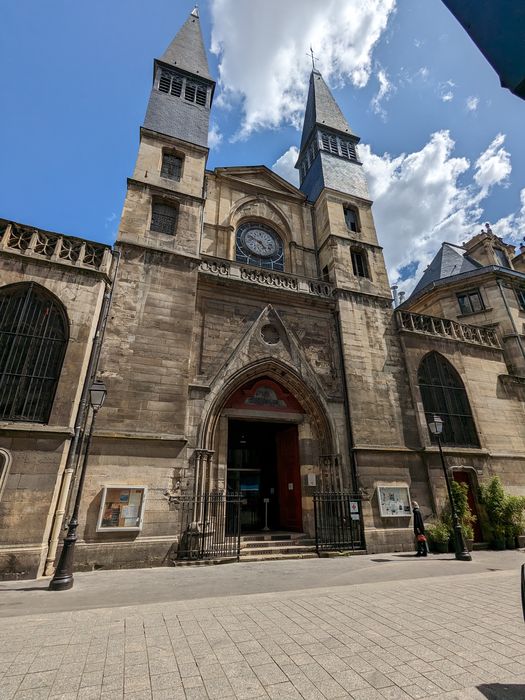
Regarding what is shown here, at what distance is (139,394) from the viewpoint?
Answer: 373 inches

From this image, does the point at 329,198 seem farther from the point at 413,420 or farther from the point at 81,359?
the point at 81,359

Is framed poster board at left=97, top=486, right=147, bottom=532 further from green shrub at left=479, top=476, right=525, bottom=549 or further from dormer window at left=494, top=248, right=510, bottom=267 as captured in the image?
dormer window at left=494, top=248, right=510, bottom=267

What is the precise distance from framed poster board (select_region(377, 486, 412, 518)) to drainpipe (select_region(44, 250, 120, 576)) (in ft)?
29.6

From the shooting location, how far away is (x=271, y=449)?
14258 millimetres

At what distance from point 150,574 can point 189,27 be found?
2879cm

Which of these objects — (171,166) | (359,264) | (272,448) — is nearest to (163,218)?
(171,166)

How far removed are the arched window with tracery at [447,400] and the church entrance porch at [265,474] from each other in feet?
18.1

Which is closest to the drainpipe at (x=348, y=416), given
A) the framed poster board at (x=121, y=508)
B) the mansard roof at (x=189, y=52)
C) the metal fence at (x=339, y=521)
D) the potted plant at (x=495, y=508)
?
the metal fence at (x=339, y=521)

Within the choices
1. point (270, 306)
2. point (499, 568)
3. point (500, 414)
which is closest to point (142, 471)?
point (270, 306)

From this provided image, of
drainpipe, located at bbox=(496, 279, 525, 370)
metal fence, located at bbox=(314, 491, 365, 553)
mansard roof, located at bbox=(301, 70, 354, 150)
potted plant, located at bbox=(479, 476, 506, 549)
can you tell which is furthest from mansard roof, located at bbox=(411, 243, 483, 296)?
metal fence, located at bbox=(314, 491, 365, 553)

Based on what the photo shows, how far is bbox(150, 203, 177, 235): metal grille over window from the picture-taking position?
12719mm

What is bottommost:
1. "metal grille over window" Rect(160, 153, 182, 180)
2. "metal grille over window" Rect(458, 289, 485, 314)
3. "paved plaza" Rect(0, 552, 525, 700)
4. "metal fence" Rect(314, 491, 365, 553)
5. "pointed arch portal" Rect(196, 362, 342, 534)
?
"paved plaza" Rect(0, 552, 525, 700)

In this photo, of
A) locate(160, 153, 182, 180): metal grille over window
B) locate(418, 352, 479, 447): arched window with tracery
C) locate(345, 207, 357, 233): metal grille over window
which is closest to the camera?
locate(418, 352, 479, 447): arched window with tracery

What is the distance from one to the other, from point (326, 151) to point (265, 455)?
17813 mm
